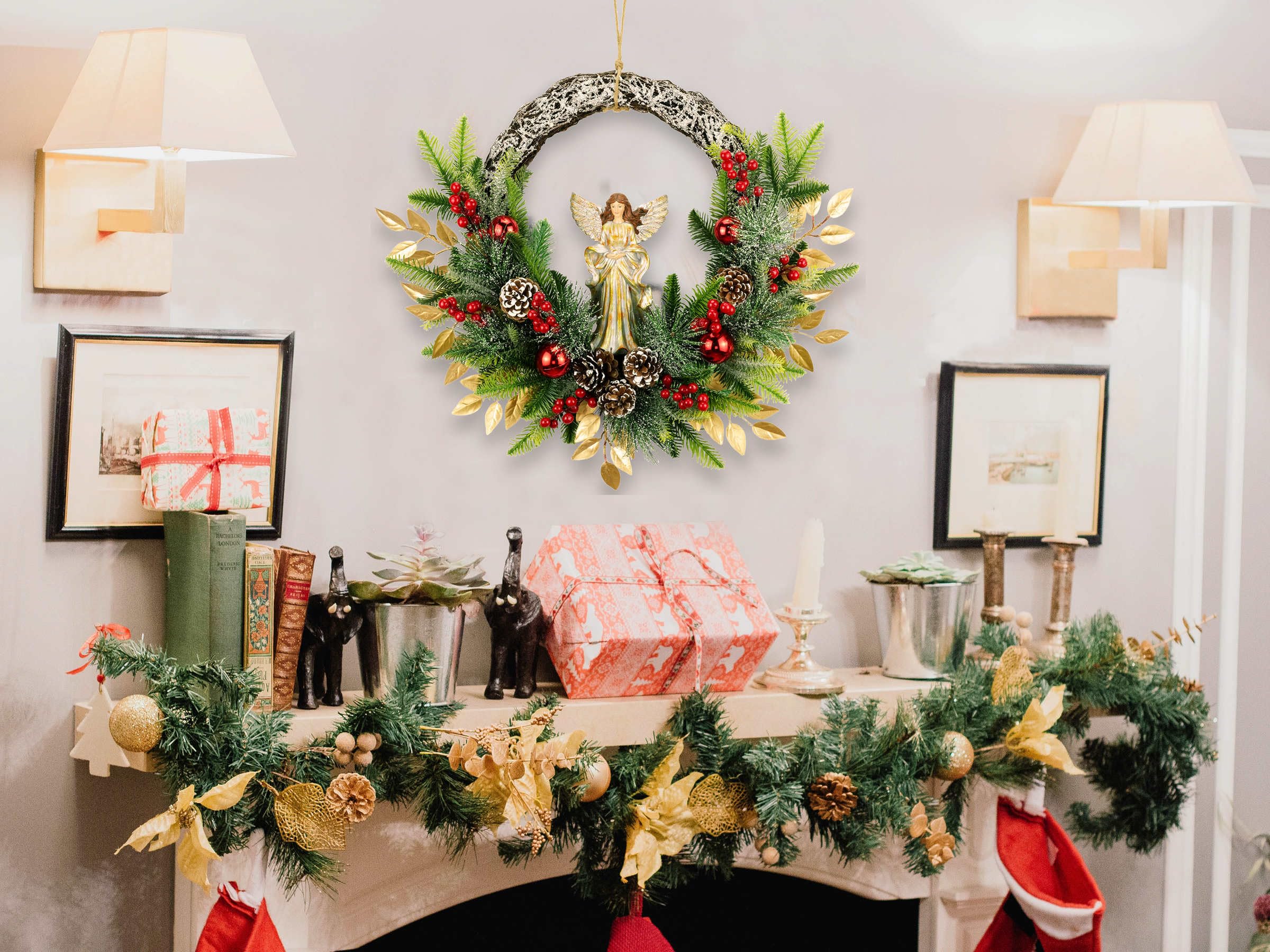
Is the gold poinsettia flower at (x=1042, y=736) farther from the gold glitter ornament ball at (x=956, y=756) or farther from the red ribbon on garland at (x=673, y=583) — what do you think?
the red ribbon on garland at (x=673, y=583)

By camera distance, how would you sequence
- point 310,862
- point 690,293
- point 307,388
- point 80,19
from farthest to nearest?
point 690,293 → point 307,388 → point 80,19 → point 310,862

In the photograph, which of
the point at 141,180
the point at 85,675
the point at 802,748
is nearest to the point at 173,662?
the point at 85,675

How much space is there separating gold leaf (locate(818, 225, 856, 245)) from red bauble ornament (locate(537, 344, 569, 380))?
43cm

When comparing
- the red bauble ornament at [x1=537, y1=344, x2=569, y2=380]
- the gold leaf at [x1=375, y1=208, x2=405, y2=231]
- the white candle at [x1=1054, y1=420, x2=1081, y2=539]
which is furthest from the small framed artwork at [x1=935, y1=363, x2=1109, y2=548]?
the gold leaf at [x1=375, y1=208, x2=405, y2=231]

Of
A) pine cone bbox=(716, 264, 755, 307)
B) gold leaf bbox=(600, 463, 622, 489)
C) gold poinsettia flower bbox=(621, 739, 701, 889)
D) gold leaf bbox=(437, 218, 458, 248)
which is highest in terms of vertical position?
gold leaf bbox=(437, 218, 458, 248)

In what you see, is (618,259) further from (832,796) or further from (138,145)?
(832,796)

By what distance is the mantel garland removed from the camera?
1.42 meters

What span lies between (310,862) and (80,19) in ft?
3.51

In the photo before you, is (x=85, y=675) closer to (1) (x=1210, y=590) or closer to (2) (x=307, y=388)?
(2) (x=307, y=388)

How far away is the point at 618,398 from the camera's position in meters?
1.73

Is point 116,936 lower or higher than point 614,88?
lower

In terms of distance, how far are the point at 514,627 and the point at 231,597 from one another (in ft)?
1.15

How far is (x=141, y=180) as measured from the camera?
1.58 metres

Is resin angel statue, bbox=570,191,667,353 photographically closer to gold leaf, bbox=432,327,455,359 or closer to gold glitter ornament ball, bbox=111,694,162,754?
gold leaf, bbox=432,327,455,359
